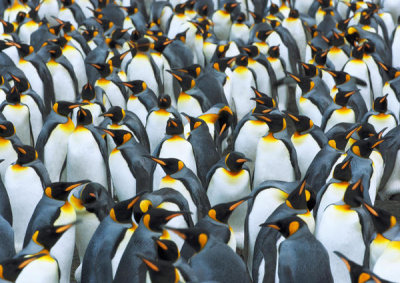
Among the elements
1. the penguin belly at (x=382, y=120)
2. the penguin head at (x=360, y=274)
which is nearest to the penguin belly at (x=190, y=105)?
the penguin belly at (x=382, y=120)

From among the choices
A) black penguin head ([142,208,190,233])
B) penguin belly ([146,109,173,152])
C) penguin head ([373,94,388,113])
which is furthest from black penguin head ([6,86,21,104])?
penguin head ([373,94,388,113])

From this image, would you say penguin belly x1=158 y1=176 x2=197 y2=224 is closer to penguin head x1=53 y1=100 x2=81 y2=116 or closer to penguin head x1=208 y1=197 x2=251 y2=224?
penguin head x1=208 y1=197 x2=251 y2=224

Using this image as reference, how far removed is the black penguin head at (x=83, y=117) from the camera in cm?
511

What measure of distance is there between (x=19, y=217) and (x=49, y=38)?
3631mm

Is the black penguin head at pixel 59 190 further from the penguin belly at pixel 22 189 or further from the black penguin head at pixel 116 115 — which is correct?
the black penguin head at pixel 116 115

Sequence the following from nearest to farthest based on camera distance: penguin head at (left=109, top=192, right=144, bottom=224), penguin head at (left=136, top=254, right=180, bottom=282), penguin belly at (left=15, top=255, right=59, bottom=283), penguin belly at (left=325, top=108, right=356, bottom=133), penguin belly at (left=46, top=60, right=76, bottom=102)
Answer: penguin head at (left=136, top=254, right=180, bottom=282), penguin belly at (left=15, top=255, right=59, bottom=283), penguin head at (left=109, top=192, right=144, bottom=224), penguin belly at (left=325, top=108, right=356, bottom=133), penguin belly at (left=46, top=60, right=76, bottom=102)

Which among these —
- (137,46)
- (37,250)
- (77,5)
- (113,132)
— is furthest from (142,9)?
(37,250)

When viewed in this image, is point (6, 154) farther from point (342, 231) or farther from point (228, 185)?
point (342, 231)

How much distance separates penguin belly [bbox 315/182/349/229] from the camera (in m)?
4.16

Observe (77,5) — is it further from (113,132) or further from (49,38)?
(113,132)

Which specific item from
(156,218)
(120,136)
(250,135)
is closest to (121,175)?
(120,136)

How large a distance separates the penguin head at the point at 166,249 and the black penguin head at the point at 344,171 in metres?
1.42

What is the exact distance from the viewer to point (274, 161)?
4.89 metres

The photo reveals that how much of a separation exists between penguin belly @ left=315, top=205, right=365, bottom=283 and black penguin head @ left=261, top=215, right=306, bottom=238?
1.34 feet
